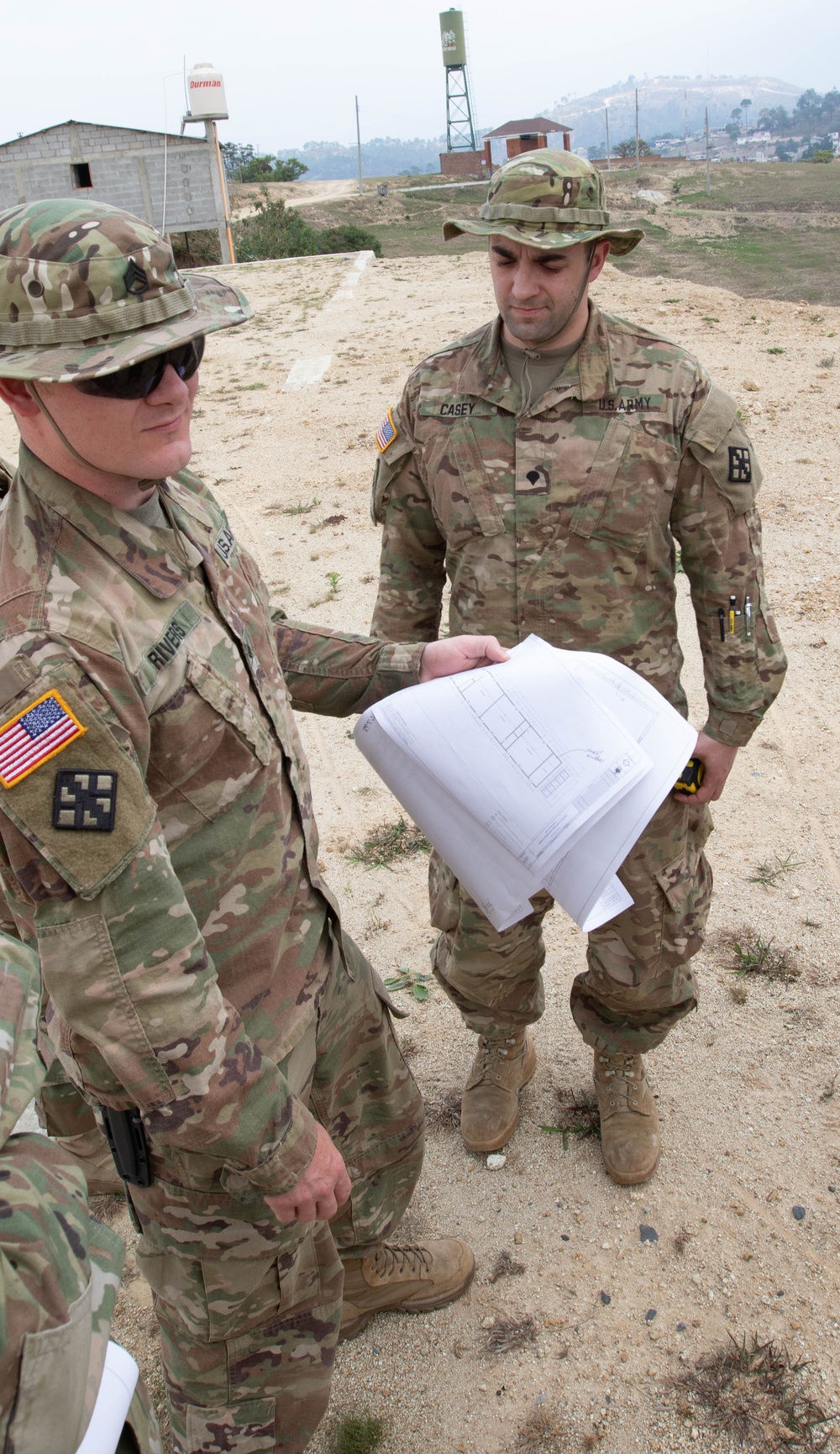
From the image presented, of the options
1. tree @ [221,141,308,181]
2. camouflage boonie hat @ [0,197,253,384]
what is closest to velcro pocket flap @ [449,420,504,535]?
camouflage boonie hat @ [0,197,253,384]

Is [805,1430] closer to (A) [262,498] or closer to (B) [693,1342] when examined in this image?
(B) [693,1342]

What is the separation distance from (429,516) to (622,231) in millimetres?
805

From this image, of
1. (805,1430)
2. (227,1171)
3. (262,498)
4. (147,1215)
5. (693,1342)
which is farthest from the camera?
(262,498)

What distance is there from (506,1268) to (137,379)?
2272 millimetres

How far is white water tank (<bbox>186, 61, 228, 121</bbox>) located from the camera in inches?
1033

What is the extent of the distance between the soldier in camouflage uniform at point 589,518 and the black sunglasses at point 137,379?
1.09 meters

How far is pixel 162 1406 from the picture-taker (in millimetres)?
2465

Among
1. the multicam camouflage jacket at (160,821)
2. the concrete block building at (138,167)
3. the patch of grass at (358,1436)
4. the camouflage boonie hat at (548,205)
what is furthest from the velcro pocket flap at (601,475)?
the concrete block building at (138,167)

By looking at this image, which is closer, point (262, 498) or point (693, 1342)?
point (693, 1342)

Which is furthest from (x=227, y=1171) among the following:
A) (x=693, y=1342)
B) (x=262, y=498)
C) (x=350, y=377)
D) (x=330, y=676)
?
(x=350, y=377)

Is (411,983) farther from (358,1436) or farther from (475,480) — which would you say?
(475,480)

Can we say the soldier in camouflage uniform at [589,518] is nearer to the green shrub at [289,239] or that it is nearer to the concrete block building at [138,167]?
the green shrub at [289,239]

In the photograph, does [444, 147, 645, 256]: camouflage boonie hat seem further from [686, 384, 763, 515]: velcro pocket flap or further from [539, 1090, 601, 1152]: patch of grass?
[539, 1090, 601, 1152]: patch of grass

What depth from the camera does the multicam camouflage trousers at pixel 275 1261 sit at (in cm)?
184
